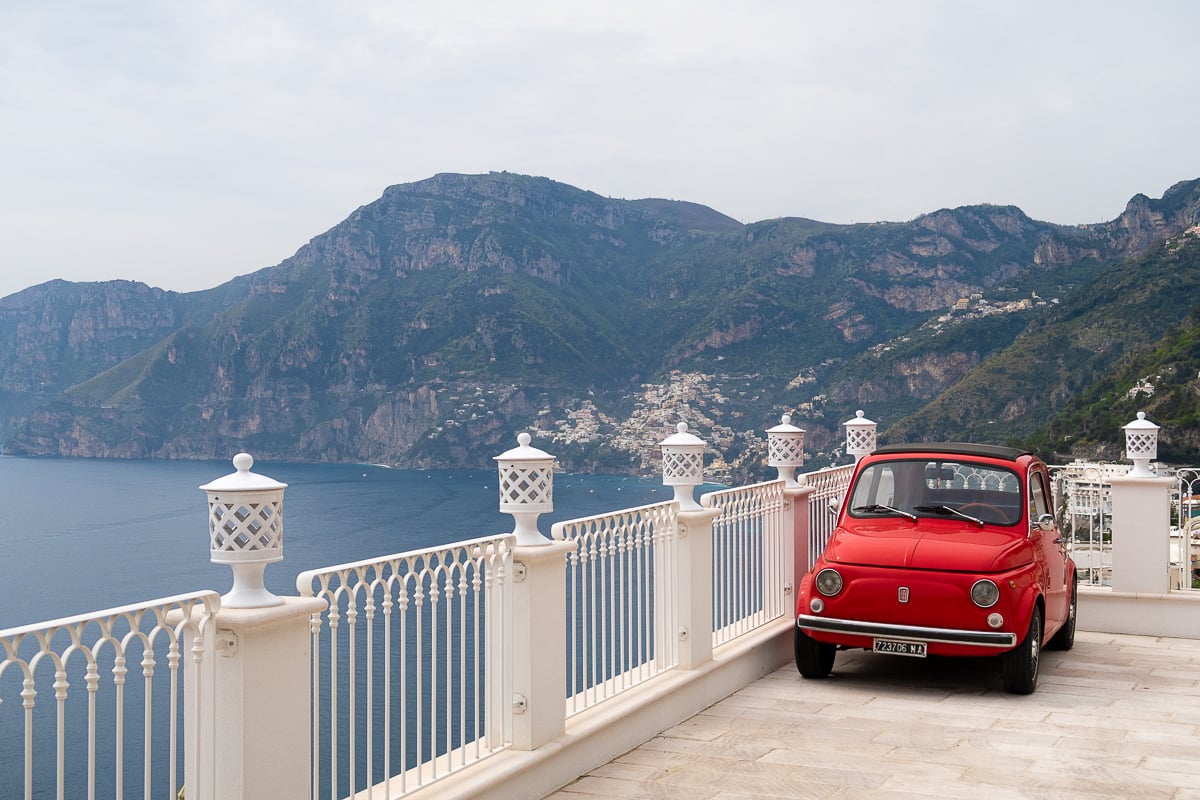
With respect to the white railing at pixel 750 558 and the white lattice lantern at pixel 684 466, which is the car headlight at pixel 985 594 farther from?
the white lattice lantern at pixel 684 466

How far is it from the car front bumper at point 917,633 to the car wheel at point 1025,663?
22 centimetres

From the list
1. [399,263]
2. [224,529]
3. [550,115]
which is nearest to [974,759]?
[224,529]

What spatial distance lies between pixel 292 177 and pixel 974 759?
180m

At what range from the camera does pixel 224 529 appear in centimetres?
350

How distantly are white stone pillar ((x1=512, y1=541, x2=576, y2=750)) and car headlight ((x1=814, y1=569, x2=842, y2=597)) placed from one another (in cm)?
242

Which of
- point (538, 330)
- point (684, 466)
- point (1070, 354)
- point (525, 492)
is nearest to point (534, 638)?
point (525, 492)

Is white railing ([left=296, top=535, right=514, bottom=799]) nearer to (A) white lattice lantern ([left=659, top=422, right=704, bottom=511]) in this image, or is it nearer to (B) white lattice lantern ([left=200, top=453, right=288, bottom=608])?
(B) white lattice lantern ([left=200, top=453, right=288, bottom=608])

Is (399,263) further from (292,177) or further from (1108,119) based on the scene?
(1108,119)

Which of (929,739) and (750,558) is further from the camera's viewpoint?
(750,558)

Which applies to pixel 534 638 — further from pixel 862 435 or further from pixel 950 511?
pixel 862 435

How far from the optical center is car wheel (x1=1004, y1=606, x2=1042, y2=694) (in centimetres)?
696

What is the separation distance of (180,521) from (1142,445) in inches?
3603

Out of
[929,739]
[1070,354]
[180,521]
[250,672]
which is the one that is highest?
[1070,354]

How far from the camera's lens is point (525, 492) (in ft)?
16.8
